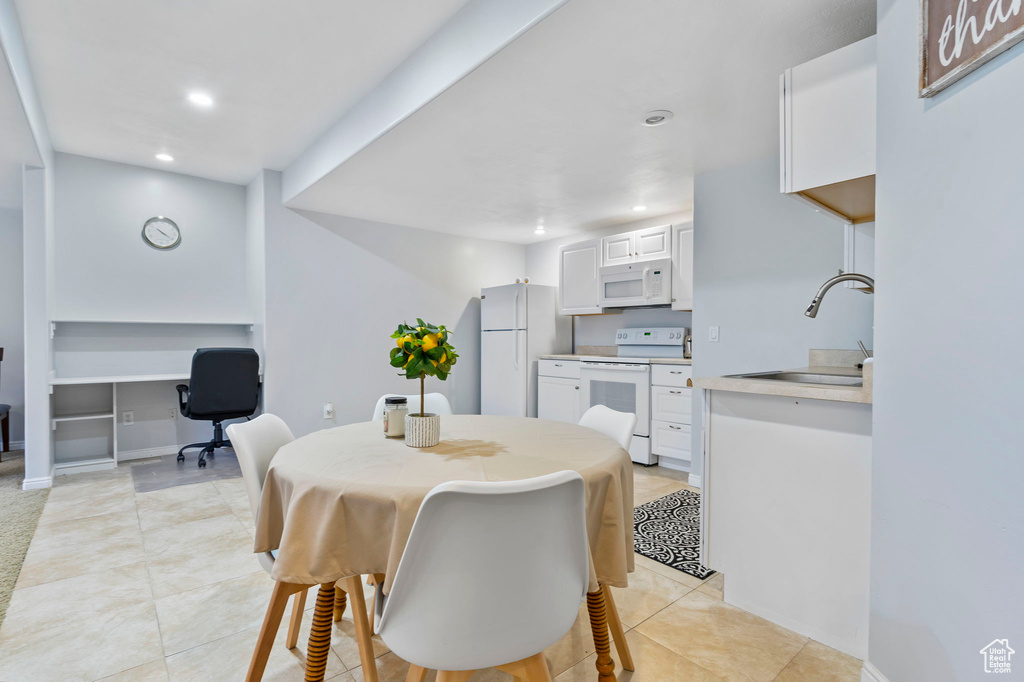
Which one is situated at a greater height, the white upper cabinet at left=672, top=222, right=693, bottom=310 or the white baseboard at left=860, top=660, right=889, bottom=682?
the white upper cabinet at left=672, top=222, right=693, bottom=310

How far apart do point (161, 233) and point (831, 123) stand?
16.2 ft

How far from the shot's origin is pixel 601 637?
1.52m

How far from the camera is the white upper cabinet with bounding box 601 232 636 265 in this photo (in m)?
4.59

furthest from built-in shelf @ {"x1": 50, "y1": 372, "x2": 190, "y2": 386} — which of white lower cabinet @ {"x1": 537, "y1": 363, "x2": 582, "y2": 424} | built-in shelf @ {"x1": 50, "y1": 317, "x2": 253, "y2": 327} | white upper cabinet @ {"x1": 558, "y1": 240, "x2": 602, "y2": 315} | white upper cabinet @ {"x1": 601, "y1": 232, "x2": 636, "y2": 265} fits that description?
white upper cabinet @ {"x1": 601, "y1": 232, "x2": 636, "y2": 265}


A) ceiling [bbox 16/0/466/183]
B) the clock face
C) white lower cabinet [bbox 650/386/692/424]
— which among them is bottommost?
white lower cabinet [bbox 650/386/692/424]

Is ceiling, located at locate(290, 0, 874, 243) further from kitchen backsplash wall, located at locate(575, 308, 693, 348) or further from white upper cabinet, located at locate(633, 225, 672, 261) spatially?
kitchen backsplash wall, located at locate(575, 308, 693, 348)

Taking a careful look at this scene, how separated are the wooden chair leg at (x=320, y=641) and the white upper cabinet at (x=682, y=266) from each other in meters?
3.53

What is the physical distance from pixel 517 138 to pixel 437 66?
72cm

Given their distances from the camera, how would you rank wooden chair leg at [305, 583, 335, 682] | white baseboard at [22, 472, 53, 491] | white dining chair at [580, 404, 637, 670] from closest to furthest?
1. wooden chair leg at [305, 583, 335, 682]
2. white dining chair at [580, 404, 637, 670]
3. white baseboard at [22, 472, 53, 491]

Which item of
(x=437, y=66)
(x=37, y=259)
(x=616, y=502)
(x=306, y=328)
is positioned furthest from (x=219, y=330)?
(x=616, y=502)

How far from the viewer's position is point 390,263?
506 cm

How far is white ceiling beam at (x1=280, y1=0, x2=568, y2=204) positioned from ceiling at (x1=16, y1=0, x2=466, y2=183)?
0.06 m

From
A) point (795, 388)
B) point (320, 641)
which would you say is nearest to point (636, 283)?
point (795, 388)

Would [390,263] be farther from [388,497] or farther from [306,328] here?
[388,497]
